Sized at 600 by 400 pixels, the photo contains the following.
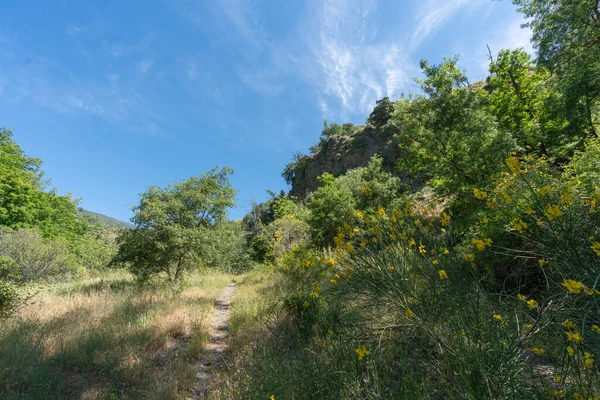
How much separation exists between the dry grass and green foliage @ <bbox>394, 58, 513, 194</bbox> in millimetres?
8396

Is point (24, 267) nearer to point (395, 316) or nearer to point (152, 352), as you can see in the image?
point (152, 352)

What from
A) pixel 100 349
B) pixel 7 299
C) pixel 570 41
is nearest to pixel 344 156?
pixel 570 41

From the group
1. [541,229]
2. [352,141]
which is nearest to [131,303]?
[541,229]

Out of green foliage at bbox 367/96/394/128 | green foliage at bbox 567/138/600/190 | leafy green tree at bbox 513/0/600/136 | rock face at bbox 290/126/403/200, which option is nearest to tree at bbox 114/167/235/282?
green foliage at bbox 567/138/600/190

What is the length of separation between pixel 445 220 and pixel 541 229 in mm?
790

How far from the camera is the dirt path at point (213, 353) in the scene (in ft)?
11.5

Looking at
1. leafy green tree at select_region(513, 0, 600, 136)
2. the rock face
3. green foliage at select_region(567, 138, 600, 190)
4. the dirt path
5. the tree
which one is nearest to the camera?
the dirt path

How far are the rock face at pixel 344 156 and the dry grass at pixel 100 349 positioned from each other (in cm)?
3352

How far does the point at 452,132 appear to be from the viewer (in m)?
8.34

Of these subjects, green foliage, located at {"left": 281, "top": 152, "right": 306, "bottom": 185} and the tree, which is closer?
the tree

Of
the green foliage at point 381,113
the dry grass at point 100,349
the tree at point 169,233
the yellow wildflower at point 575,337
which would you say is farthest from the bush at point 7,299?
the green foliage at point 381,113

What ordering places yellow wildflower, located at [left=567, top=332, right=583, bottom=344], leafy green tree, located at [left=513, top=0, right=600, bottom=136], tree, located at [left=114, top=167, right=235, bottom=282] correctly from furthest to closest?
tree, located at [left=114, top=167, right=235, bottom=282] < leafy green tree, located at [left=513, top=0, right=600, bottom=136] < yellow wildflower, located at [left=567, top=332, right=583, bottom=344]

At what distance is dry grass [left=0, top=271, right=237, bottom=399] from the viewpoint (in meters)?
3.15

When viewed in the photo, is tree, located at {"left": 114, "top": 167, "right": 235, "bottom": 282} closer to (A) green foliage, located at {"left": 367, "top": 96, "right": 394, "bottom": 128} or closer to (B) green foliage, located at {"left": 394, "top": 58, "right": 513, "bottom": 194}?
(B) green foliage, located at {"left": 394, "top": 58, "right": 513, "bottom": 194}
